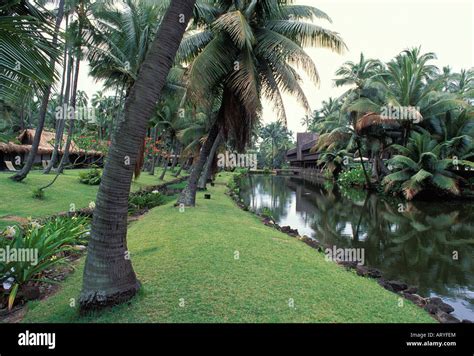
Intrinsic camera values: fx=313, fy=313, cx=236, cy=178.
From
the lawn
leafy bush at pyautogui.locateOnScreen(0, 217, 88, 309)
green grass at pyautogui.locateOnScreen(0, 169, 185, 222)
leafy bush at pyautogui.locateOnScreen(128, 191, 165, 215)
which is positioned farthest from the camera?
leafy bush at pyautogui.locateOnScreen(128, 191, 165, 215)

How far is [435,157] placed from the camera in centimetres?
2161

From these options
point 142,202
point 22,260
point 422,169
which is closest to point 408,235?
point 142,202

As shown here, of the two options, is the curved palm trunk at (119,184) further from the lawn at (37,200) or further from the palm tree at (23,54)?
the lawn at (37,200)

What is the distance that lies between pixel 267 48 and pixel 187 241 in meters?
8.07

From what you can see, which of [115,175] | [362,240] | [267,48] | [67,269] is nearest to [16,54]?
[115,175]

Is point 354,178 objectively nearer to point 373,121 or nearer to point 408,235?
point 373,121

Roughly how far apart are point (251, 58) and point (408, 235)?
9037mm

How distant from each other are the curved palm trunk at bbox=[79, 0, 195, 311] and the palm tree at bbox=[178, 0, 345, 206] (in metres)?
6.82

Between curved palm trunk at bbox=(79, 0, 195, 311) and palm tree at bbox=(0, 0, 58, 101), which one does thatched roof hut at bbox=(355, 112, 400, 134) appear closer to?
curved palm trunk at bbox=(79, 0, 195, 311)

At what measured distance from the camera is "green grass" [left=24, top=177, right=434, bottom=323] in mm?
3917

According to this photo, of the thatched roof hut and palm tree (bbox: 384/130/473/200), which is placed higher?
the thatched roof hut

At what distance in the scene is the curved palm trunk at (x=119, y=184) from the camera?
3.86m

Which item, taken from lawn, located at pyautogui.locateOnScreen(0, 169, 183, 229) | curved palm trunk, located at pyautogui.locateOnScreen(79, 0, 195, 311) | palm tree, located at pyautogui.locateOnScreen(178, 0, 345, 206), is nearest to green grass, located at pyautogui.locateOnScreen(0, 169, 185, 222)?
lawn, located at pyautogui.locateOnScreen(0, 169, 183, 229)

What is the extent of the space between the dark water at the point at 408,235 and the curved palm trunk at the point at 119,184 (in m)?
5.97
